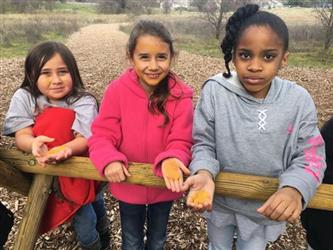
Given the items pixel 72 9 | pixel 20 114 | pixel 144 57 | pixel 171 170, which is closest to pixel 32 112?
pixel 20 114

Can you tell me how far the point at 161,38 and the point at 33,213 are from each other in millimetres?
1261

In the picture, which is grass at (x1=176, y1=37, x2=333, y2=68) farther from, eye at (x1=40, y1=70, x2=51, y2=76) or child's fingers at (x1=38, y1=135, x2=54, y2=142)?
child's fingers at (x1=38, y1=135, x2=54, y2=142)

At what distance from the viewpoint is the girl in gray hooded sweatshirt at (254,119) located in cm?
178

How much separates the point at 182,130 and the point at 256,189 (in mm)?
539

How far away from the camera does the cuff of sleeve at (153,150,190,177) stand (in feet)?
6.13

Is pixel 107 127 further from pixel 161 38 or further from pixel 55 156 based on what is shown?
pixel 161 38

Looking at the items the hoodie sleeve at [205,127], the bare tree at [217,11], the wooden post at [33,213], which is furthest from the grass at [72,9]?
the hoodie sleeve at [205,127]

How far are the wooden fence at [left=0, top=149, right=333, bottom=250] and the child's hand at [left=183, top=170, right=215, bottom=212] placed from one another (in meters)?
0.09

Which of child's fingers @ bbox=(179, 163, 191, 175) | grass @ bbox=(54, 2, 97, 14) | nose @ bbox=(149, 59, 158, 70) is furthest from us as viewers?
grass @ bbox=(54, 2, 97, 14)

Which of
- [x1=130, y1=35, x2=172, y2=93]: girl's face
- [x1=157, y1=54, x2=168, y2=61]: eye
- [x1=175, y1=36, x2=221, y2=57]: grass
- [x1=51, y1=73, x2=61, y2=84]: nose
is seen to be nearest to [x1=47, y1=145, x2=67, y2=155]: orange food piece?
[x1=51, y1=73, x2=61, y2=84]: nose

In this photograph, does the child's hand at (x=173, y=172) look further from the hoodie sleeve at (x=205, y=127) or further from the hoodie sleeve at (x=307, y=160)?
the hoodie sleeve at (x=307, y=160)

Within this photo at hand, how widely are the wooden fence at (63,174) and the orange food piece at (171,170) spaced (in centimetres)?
9

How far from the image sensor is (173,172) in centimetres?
179

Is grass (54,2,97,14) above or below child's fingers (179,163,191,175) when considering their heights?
above
